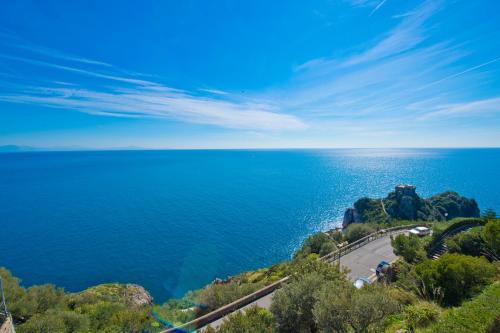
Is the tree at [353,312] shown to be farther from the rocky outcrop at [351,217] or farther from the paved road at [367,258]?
the rocky outcrop at [351,217]

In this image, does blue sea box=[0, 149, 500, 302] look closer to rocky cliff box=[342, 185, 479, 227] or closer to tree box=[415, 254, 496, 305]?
rocky cliff box=[342, 185, 479, 227]

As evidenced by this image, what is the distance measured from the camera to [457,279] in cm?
1148

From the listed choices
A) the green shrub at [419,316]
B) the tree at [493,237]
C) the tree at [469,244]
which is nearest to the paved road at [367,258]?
the tree at [469,244]

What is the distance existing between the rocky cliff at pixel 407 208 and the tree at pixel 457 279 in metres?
46.7

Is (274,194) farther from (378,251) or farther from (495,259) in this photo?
(495,259)

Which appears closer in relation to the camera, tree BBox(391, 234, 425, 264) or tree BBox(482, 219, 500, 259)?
tree BBox(482, 219, 500, 259)

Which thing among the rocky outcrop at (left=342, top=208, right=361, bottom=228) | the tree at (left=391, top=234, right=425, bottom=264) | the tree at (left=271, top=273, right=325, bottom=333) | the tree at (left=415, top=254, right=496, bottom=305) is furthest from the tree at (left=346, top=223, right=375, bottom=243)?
the rocky outcrop at (left=342, top=208, right=361, bottom=228)

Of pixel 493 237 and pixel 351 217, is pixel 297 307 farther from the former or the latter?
pixel 351 217

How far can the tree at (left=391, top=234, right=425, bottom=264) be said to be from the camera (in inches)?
703

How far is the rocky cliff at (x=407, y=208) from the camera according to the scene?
56844mm

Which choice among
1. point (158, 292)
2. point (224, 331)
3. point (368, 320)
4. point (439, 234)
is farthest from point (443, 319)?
point (158, 292)

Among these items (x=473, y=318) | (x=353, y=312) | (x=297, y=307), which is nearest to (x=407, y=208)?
(x=473, y=318)

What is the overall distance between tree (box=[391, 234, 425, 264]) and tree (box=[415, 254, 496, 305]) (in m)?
6.06

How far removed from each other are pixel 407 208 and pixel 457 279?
183 ft
